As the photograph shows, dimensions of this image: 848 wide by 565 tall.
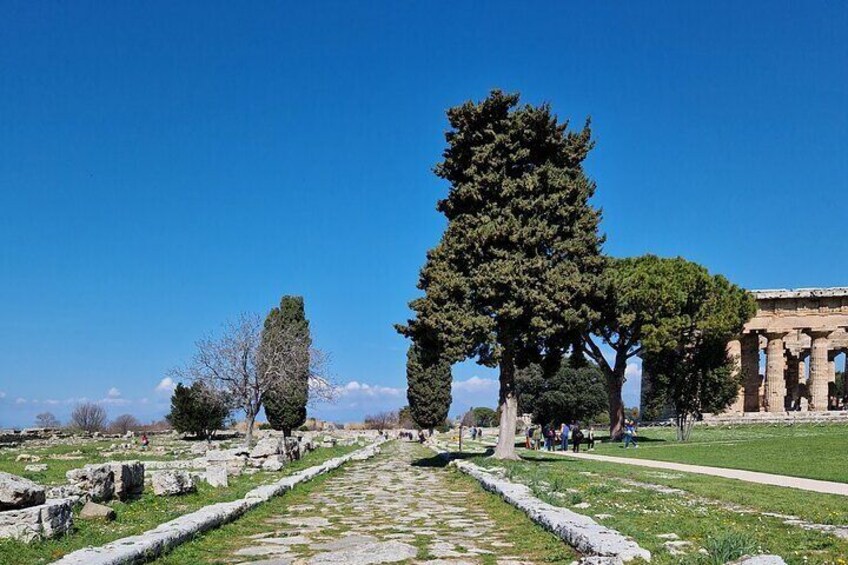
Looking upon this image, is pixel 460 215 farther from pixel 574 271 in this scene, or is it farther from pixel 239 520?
pixel 239 520

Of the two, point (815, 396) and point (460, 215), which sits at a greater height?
point (460, 215)

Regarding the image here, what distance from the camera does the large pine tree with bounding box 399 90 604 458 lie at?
2470cm

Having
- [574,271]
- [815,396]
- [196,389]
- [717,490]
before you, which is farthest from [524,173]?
[815,396]

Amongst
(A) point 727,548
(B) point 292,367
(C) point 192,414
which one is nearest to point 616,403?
(B) point 292,367

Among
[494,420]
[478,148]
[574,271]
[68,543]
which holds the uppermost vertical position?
[478,148]

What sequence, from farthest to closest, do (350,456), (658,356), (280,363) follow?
(280,363), (658,356), (350,456)

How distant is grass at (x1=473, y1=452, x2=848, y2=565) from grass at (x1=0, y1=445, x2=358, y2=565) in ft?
19.1

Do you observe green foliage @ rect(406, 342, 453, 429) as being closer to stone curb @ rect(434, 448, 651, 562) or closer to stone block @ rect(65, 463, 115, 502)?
stone curb @ rect(434, 448, 651, 562)

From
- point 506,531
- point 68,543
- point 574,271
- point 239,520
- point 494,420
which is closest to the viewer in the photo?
point 68,543

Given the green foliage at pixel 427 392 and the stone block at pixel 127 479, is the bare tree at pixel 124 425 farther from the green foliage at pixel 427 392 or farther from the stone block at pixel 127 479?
the stone block at pixel 127 479

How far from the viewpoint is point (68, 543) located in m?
8.90

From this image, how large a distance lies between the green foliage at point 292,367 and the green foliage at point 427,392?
38.7 ft

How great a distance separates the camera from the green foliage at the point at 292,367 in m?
54.6

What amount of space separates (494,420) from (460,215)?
84356 millimetres
